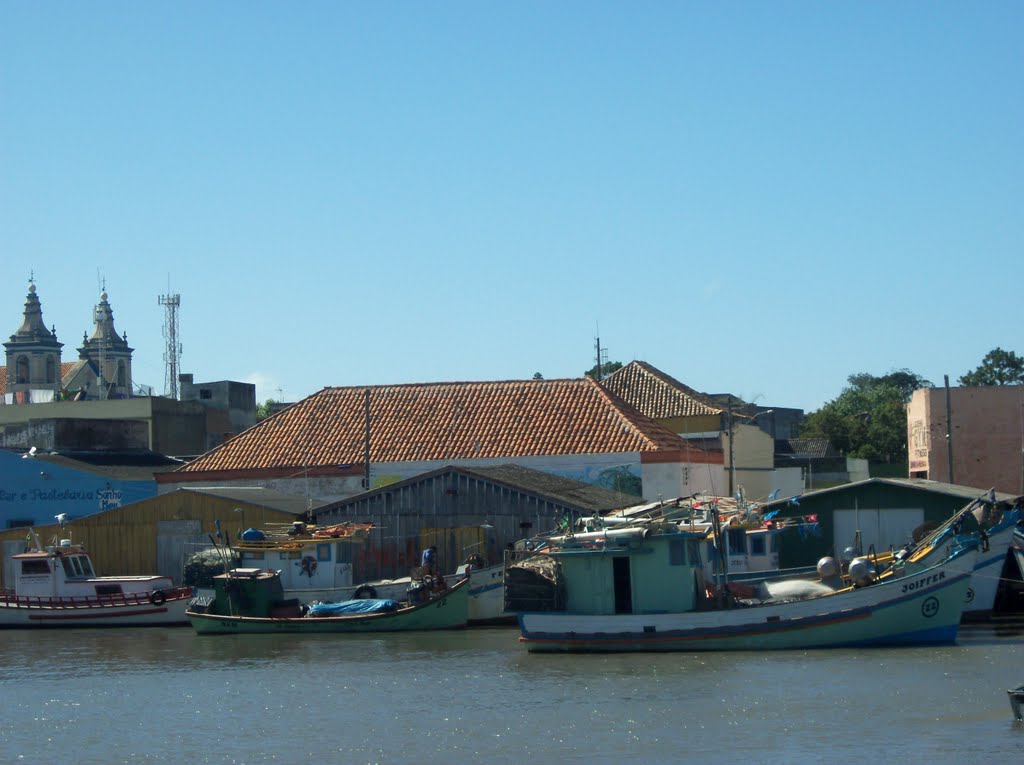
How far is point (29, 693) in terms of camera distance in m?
24.1

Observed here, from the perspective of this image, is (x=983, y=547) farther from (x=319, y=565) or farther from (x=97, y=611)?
(x=97, y=611)

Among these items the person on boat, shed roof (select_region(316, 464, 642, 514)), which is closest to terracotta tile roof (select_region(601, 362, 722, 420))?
shed roof (select_region(316, 464, 642, 514))

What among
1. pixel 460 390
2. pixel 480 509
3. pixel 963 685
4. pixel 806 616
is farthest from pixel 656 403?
pixel 963 685

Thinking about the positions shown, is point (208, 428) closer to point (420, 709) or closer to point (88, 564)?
point (88, 564)

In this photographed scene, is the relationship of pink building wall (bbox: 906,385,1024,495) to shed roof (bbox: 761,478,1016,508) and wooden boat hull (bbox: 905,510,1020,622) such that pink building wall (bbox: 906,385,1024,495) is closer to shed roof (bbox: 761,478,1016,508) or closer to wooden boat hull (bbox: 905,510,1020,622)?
shed roof (bbox: 761,478,1016,508)

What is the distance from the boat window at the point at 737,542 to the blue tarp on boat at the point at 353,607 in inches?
288

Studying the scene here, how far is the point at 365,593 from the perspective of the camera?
3312cm

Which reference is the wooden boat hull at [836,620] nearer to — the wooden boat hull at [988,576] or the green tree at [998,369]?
the wooden boat hull at [988,576]

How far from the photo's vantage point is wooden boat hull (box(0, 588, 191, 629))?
35000mm

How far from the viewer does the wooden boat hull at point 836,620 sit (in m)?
25.6

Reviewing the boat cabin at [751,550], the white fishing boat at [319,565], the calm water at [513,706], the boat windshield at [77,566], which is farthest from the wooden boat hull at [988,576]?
the boat windshield at [77,566]

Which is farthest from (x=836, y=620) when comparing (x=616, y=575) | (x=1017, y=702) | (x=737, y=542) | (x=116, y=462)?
(x=116, y=462)

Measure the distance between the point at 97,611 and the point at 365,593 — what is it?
22.7 ft

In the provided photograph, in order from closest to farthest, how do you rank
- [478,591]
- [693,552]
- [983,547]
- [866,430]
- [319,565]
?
[693,552]
[983,547]
[478,591]
[319,565]
[866,430]
